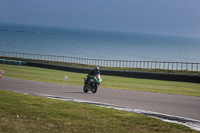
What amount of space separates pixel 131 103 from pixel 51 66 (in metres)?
33.0

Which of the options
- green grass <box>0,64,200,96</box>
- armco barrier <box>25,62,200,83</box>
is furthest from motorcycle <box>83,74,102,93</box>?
armco barrier <box>25,62,200,83</box>

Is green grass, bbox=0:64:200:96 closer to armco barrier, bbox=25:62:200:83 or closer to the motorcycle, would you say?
armco barrier, bbox=25:62:200:83

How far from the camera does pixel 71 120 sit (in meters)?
9.50

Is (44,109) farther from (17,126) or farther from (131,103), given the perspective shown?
(131,103)

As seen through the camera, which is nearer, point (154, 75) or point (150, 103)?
point (150, 103)

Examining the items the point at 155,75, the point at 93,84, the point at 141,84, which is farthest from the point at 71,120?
the point at 155,75

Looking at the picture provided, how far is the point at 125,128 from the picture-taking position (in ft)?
29.3

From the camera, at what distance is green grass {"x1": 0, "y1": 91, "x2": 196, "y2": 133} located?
8.49m

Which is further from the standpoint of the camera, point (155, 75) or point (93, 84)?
point (155, 75)

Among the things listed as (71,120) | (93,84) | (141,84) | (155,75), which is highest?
(155,75)

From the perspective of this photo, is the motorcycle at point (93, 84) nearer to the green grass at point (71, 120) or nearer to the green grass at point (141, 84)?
the green grass at point (141, 84)

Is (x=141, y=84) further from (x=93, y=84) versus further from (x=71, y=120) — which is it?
(x=71, y=120)

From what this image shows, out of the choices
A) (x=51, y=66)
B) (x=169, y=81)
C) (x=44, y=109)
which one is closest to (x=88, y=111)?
(x=44, y=109)

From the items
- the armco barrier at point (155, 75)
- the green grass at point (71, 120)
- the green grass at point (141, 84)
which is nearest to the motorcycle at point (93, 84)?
the green grass at point (141, 84)
